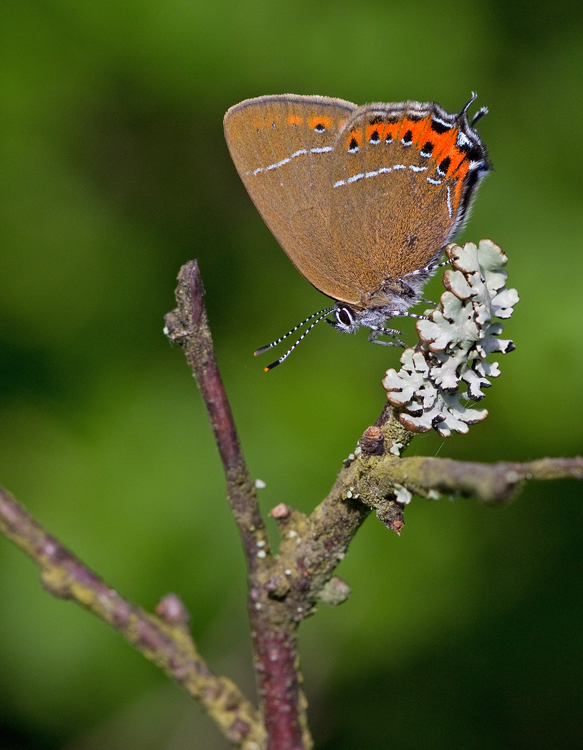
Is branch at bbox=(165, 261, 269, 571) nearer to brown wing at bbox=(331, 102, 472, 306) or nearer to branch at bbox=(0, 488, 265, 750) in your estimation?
branch at bbox=(0, 488, 265, 750)

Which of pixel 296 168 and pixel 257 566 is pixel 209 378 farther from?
pixel 296 168

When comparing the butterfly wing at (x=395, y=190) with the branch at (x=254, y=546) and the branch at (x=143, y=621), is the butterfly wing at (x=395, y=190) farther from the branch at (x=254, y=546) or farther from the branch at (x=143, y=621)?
the branch at (x=143, y=621)

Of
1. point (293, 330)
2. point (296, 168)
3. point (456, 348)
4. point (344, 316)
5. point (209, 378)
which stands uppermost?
point (296, 168)

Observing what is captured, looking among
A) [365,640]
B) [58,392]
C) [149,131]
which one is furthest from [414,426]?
[149,131]

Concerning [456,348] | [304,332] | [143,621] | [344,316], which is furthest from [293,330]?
[143,621]

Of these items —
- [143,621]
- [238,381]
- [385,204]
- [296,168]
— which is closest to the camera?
[143,621]

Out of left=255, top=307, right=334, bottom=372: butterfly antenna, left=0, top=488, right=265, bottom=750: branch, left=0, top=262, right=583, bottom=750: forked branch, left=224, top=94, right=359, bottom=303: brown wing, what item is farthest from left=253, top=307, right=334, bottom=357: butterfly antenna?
left=0, top=488, right=265, bottom=750: branch

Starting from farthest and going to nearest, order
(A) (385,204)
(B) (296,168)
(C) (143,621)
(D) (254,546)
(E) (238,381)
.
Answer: (E) (238,381), (A) (385,204), (B) (296,168), (D) (254,546), (C) (143,621)

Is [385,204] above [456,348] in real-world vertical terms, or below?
above
